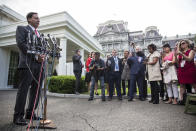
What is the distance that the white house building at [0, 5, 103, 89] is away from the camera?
9516 millimetres

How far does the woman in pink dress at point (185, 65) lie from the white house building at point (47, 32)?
7649 mm

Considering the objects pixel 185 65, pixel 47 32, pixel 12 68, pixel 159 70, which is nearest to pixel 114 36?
pixel 12 68

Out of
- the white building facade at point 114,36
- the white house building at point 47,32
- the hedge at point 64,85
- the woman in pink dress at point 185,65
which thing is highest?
the white building facade at point 114,36

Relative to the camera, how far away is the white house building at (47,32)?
31.2 feet

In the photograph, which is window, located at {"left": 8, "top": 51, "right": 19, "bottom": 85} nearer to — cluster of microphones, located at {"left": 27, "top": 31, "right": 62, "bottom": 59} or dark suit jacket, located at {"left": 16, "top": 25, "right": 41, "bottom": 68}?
dark suit jacket, located at {"left": 16, "top": 25, "right": 41, "bottom": 68}

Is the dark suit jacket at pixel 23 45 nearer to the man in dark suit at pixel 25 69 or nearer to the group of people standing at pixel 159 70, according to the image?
the man in dark suit at pixel 25 69

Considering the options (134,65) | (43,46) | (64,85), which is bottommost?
(64,85)

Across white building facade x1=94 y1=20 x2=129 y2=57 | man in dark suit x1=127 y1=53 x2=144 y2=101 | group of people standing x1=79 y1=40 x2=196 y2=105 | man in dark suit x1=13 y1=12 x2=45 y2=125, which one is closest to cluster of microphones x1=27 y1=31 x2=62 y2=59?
man in dark suit x1=13 y1=12 x2=45 y2=125

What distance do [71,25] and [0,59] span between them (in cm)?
871

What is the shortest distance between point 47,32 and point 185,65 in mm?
10034

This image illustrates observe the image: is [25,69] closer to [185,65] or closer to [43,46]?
[43,46]

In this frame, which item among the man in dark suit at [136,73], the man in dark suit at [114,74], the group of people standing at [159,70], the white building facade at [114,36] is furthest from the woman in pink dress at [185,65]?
the white building facade at [114,36]

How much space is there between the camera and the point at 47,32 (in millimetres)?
10203

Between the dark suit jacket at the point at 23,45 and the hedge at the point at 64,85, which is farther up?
the dark suit jacket at the point at 23,45
